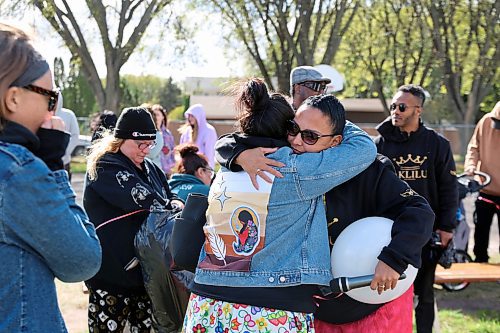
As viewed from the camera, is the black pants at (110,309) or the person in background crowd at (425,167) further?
the person in background crowd at (425,167)

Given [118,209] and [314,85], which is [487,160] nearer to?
[314,85]

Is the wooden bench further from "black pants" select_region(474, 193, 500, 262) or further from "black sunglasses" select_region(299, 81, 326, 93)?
"black sunglasses" select_region(299, 81, 326, 93)

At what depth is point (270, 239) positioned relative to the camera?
264cm

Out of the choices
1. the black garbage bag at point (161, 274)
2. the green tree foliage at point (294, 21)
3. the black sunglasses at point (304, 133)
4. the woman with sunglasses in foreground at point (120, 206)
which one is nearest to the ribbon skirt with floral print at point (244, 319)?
the black sunglasses at point (304, 133)

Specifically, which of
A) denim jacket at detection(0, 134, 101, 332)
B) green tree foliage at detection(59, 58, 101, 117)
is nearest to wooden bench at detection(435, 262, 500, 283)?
denim jacket at detection(0, 134, 101, 332)

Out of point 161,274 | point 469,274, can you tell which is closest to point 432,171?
point 469,274

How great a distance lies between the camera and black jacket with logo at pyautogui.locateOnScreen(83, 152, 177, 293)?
4176mm

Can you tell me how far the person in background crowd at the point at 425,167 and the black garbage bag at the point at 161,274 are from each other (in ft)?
6.63

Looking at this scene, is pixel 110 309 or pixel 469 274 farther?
pixel 469 274

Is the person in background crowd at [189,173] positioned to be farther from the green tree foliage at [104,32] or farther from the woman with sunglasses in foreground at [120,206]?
the green tree foliage at [104,32]

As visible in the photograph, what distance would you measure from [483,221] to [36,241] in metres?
6.74

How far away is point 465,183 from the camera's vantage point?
6926 mm

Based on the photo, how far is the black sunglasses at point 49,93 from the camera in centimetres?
209

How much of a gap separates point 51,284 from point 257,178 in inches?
34.7
